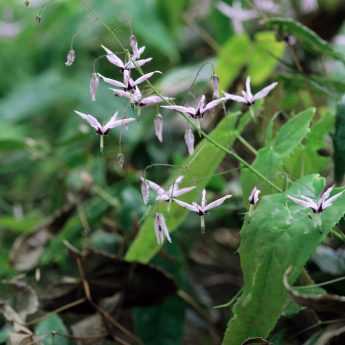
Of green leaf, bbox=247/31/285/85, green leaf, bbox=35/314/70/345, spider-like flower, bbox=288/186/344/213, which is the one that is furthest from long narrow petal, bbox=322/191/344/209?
green leaf, bbox=247/31/285/85

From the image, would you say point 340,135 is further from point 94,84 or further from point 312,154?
point 94,84

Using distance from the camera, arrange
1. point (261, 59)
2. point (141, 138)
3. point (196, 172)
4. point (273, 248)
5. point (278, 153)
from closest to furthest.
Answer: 1. point (273, 248)
2. point (278, 153)
3. point (196, 172)
4. point (261, 59)
5. point (141, 138)

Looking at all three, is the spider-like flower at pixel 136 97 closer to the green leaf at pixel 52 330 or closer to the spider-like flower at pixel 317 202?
the spider-like flower at pixel 317 202

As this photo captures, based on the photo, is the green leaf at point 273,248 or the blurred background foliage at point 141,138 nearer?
the green leaf at point 273,248

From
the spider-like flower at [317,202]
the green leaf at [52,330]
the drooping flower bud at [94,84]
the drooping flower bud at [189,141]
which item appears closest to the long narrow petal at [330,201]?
the spider-like flower at [317,202]

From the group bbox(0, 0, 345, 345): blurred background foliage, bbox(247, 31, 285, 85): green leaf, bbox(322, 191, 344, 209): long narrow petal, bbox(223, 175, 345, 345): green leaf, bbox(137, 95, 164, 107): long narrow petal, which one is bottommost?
bbox(0, 0, 345, 345): blurred background foliage

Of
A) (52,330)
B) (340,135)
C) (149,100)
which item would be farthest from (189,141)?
(52,330)

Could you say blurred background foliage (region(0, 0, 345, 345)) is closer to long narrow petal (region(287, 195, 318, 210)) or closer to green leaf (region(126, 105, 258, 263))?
green leaf (region(126, 105, 258, 263))
